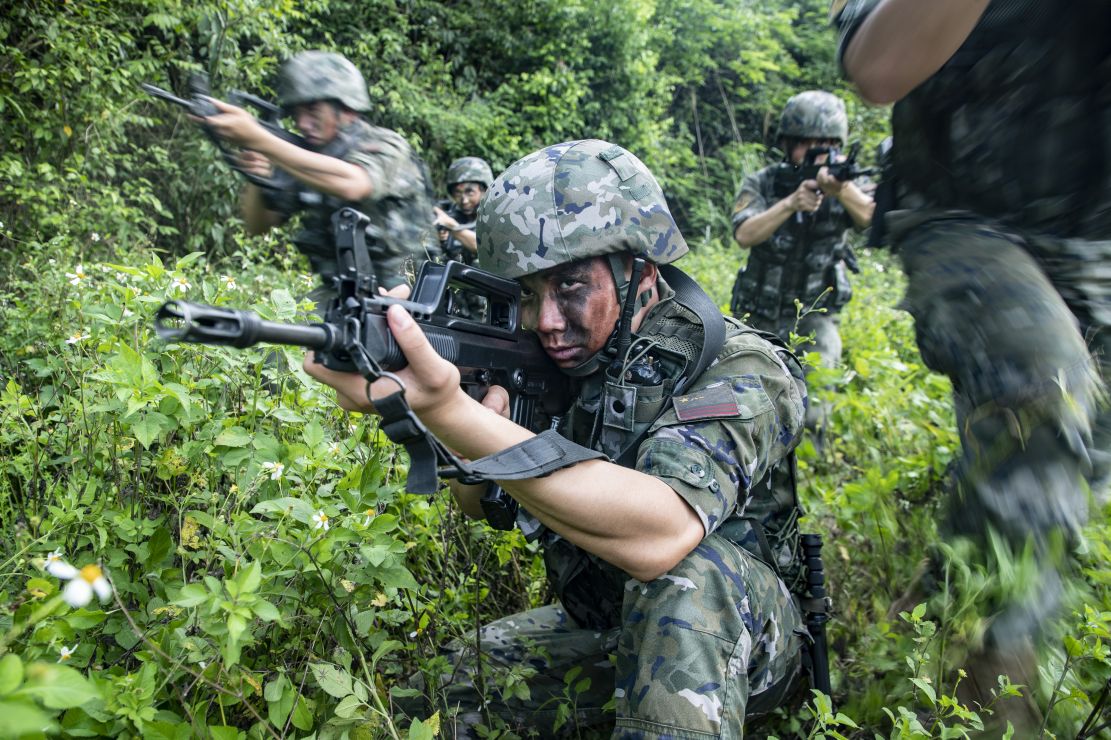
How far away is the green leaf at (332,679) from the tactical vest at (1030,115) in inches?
76.2

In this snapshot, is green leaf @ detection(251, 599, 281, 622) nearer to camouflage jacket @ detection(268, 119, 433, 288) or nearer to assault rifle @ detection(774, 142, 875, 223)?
camouflage jacket @ detection(268, 119, 433, 288)

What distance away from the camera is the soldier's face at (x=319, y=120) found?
12.8 ft

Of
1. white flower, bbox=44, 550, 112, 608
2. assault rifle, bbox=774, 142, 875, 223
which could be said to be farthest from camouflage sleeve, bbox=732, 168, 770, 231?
white flower, bbox=44, 550, 112, 608

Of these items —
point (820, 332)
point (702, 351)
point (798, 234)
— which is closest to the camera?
point (702, 351)

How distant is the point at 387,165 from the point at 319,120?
0.43 metres

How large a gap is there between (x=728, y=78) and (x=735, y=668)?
1742cm

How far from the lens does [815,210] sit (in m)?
5.25

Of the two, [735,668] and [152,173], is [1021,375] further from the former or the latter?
[152,173]

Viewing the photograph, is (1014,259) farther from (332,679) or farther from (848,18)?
(332,679)

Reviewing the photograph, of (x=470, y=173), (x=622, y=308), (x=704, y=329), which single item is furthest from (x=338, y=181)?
(x=470, y=173)

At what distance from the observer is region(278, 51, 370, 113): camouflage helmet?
3828mm

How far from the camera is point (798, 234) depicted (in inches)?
217

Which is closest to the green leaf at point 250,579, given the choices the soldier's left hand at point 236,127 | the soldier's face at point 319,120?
the soldier's left hand at point 236,127

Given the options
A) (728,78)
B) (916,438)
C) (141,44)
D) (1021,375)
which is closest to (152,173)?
(141,44)
